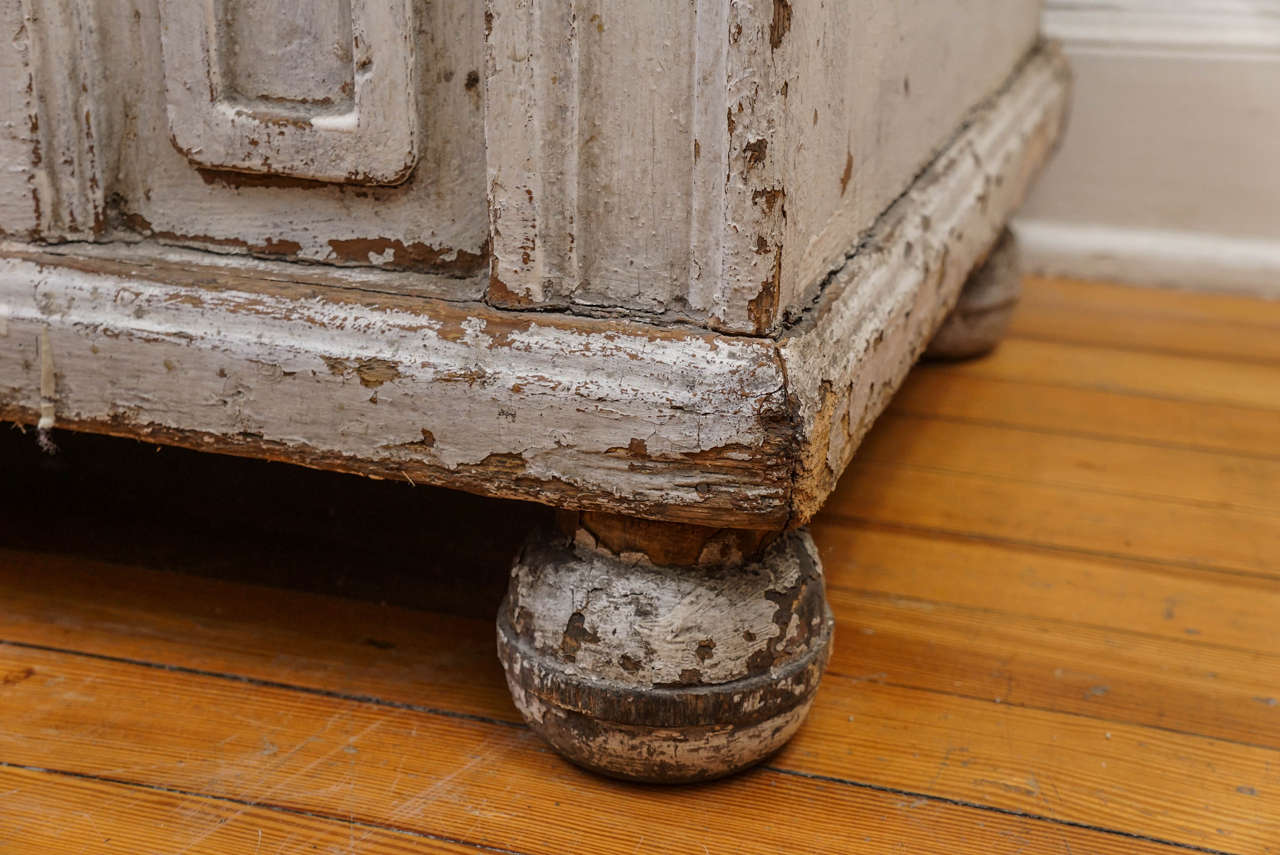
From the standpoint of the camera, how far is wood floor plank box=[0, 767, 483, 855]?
0.72 m

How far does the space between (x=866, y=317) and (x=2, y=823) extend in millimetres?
606

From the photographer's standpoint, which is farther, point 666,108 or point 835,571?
point 835,571

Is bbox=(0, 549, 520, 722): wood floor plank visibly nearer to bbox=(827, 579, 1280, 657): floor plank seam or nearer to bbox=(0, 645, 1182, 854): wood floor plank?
bbox=(0, 645, 1182, 854): wood floor plank

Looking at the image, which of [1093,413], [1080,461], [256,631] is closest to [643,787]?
[256,631]

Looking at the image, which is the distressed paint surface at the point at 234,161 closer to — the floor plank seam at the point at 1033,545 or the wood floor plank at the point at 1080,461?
the floor plank seam at the point at 1033,545

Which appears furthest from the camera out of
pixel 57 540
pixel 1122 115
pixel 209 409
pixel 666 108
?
pixel 1122 115

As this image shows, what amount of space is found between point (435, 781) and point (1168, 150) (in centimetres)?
155

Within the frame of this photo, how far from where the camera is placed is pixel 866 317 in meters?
0.81

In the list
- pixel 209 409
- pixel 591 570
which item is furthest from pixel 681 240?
pixel 209 409

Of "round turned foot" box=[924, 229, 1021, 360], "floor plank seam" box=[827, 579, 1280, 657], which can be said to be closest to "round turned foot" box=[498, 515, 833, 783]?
"floor plank seam" box=[827, 579, 1280, 657]

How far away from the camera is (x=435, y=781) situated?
79 centimetres

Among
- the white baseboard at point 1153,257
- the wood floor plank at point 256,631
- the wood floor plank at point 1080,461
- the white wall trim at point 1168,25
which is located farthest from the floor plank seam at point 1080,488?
the white wall trim at point 1168,25

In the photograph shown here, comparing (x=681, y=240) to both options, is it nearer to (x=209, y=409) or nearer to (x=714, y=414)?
(x=714, y=414)

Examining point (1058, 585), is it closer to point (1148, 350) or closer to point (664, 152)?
point (664, 152)
